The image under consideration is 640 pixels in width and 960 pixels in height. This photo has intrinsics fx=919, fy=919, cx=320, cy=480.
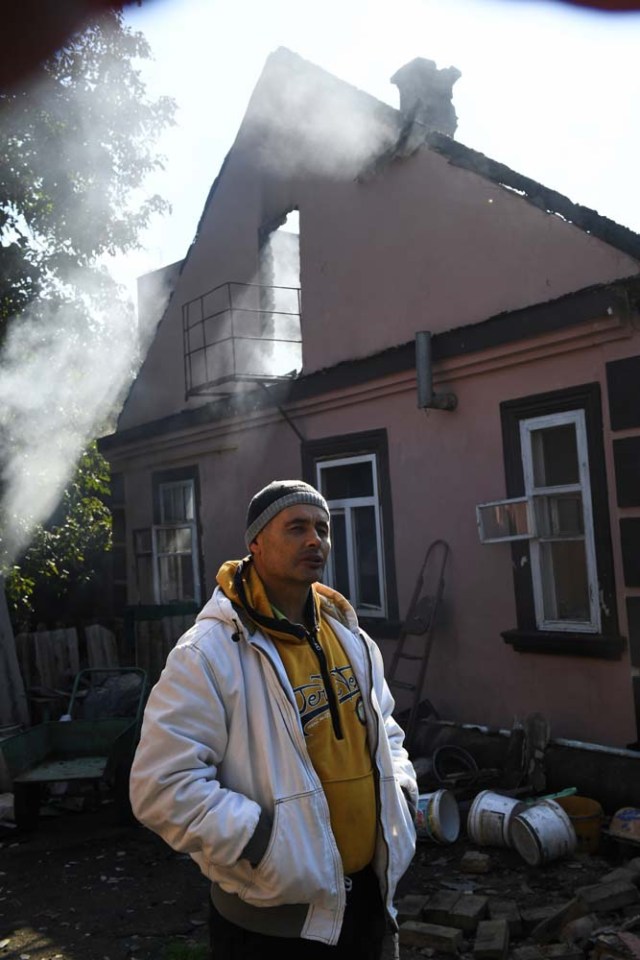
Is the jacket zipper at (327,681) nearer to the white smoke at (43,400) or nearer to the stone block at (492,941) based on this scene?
the stone block at (492,941)

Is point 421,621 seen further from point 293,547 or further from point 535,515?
point 293,547

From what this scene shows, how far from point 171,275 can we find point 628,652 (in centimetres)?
2266

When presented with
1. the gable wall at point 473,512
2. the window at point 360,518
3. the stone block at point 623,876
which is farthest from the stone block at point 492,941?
the window at point 360,518

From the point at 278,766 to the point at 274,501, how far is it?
78 cm

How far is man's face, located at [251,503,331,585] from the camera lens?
8.82ft

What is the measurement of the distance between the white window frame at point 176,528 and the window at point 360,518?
2670 millimetres

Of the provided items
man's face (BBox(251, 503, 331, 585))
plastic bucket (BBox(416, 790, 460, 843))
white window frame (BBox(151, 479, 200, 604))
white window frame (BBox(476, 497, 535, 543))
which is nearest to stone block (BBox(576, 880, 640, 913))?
plastic bucket (BBox(416, 790, 460, 843))

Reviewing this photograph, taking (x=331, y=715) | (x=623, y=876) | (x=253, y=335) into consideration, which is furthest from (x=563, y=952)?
(x=253, y=335)

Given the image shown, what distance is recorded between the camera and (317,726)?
8.25 ft

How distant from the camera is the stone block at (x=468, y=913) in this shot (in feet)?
15.5

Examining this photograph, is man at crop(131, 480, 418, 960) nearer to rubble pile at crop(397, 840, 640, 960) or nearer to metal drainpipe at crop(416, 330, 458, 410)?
rubble pile at crop(397, 840, 640, 960)

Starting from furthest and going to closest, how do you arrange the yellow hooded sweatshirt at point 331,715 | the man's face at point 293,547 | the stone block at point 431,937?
the stone block at point 431,937
the man's face at point 293,547
the yellow hooded sweatshirt at point 331,715

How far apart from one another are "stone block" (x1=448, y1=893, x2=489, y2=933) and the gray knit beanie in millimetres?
2999

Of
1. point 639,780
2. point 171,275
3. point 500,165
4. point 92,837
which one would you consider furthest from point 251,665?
point 171,275
